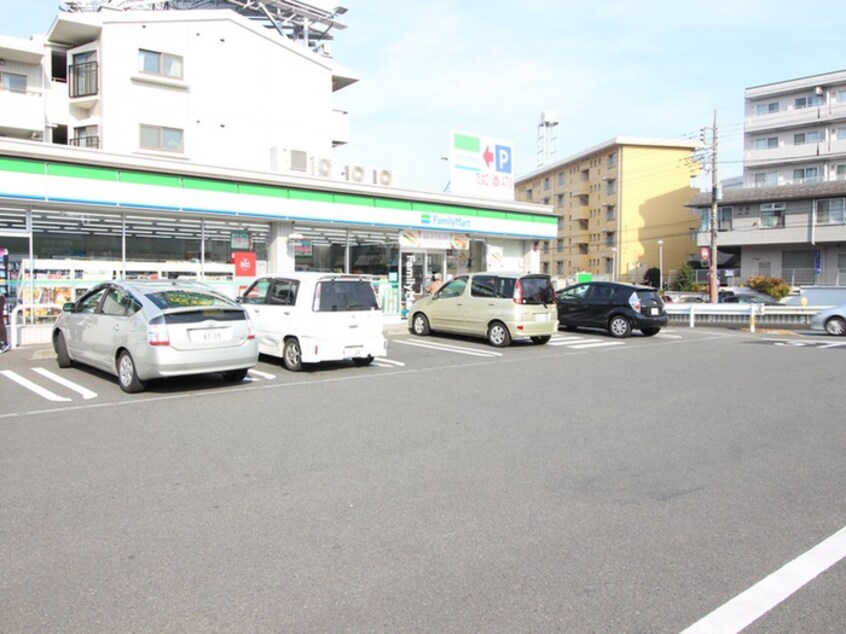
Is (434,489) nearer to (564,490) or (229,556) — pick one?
(564,490)

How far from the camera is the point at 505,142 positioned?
25891 mm

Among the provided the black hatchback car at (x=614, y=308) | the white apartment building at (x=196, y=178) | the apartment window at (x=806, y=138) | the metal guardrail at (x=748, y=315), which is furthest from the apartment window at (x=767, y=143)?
the black hatchback car at (x=614, y=308)

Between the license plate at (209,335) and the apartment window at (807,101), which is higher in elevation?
the apartment window at (807,101)

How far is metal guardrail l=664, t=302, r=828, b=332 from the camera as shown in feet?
75.8

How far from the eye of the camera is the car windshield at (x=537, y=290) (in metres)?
15.6

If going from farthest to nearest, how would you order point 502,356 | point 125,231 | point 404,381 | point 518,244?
point 518,244, point 125,231, point 502,356, point 404,381

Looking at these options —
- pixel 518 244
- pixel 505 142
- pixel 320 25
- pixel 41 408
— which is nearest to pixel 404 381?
pixel 41 408

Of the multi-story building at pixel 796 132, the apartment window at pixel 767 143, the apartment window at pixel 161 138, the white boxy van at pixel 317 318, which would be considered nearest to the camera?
the white boxy van at pixel 317 318

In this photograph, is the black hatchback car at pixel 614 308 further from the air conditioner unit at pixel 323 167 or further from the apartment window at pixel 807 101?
the apartment window at pixel 807 101

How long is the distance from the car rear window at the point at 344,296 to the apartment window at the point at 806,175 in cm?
4992

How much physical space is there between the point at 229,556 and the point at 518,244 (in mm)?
22429

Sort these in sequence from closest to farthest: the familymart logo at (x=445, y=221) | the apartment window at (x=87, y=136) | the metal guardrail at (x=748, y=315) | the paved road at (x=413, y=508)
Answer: the paved road at (x=413, y=508) < the familymart logo at (x=445, y=221) < the metal guardrail at (x=748, y=315) < the apartment window at (x=87, y=136)

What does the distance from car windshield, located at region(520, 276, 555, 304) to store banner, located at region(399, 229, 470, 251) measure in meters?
6.60

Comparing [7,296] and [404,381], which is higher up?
[7,296]
